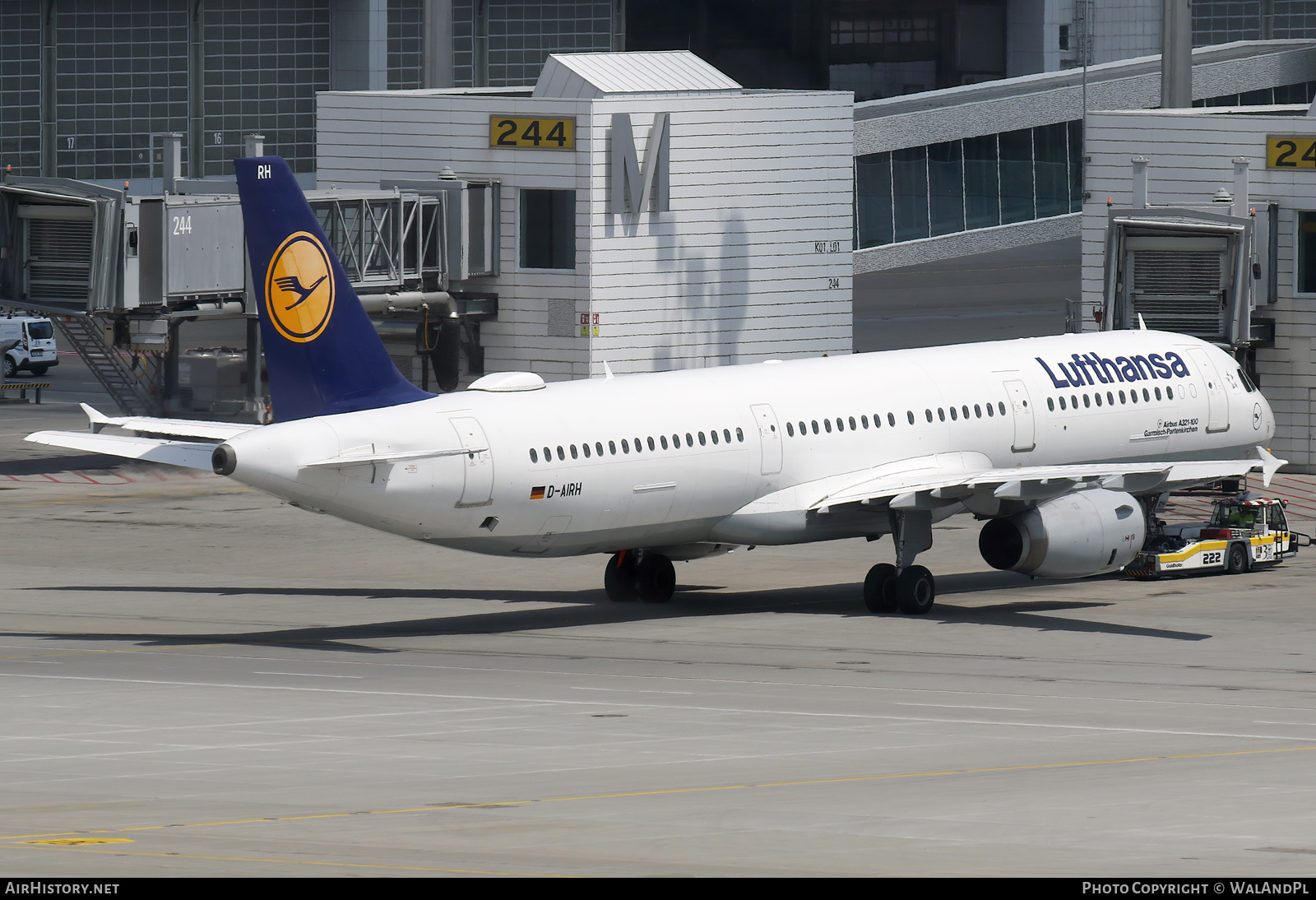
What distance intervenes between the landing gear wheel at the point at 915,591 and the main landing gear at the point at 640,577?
4.71m

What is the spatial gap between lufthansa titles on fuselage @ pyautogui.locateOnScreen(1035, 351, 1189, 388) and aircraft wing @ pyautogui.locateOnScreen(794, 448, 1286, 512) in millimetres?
4396

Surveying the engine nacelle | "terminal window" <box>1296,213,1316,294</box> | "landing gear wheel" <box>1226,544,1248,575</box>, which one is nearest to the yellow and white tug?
"landing gear wheel" <box>1226,544,1248,575</box>

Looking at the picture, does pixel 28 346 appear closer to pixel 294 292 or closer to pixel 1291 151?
pixel 1291 151

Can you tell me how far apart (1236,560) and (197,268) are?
1188 inches

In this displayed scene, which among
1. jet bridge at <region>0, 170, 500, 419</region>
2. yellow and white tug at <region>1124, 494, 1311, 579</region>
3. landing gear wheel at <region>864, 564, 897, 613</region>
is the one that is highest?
jet bridge at <region>0, 170, 500, 419</region>

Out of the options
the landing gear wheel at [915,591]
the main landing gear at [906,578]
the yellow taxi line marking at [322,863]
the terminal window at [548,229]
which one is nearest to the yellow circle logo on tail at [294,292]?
the main landing gear at [906,578]

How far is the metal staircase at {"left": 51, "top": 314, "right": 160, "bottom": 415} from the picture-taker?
217 feet

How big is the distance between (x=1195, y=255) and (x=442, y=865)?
1831 inches

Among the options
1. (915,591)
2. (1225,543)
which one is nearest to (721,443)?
(915,591)

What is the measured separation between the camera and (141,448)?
3809 centimetres

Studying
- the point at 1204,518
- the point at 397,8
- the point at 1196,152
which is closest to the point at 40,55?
the point at 397,8

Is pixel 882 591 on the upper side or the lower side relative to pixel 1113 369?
lower

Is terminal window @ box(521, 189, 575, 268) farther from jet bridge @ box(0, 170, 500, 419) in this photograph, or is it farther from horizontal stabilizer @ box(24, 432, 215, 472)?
horizontal stabilizer @ box(24, 432, 215, 472)

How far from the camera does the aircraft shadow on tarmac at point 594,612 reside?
40062mm
